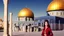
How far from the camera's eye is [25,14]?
63.9ft

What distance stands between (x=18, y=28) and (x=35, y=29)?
1729 millimetres

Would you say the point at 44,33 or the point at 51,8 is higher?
the point at 51,8

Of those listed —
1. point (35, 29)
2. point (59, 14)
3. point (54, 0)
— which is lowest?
point (35, 29)

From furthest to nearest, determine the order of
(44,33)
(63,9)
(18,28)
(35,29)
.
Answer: (63,9) < (18,28) < (35,29) < (44,33)

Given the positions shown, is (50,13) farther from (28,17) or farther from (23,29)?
(23,29)

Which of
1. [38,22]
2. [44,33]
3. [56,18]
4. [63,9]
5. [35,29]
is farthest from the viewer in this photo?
[63,9]

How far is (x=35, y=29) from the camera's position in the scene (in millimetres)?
13789

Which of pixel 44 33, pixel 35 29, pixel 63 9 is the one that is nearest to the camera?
pixel 44 33

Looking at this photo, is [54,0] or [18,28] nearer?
[18,28]

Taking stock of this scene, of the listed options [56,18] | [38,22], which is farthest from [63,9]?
[38,22]

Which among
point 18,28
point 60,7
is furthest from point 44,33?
point 60,7

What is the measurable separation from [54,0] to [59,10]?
1.38 metres

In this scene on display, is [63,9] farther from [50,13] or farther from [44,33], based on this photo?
[44,33]

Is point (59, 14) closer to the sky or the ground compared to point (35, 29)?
closer to the sky
